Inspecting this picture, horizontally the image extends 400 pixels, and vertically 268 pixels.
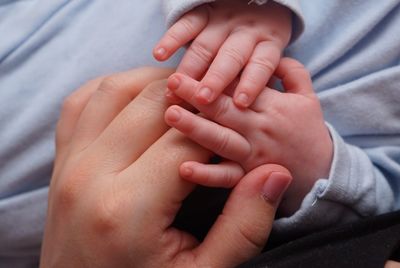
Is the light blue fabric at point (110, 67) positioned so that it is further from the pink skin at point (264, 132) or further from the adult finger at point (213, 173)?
the adult finger at point (213, 173)

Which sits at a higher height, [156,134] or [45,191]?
[156,134]

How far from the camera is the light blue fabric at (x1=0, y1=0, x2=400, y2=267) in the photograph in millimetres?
787

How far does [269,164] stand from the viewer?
2.13ft

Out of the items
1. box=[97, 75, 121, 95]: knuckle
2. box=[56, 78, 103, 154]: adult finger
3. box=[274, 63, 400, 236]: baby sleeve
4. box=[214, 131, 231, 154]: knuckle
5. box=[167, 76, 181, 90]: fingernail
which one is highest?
box=[167, 76, 181, 90]: fingernail

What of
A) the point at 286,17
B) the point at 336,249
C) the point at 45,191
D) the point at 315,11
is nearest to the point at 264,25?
the point at 286,17

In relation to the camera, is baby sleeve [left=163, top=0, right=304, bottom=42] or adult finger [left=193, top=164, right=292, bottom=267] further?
baby sleeve [left=163, top=0, right=304, bottom=42]

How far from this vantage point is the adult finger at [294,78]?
28.0 inches

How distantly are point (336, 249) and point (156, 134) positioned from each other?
0.27 meters

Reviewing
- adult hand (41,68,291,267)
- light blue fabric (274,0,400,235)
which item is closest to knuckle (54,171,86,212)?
adult hand (41,68,291,267)

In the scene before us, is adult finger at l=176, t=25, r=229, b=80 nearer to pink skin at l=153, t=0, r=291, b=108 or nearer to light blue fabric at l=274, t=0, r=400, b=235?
pink skin at l=153, t=0, r=291, b=108

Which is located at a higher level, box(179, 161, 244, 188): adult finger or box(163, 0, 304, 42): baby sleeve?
box(163, 0, 304, 42): baby sleeve

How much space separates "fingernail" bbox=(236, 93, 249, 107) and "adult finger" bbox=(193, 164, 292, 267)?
0.09 meters

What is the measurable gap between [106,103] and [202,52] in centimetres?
15

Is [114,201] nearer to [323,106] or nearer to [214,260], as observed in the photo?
[214,260]
